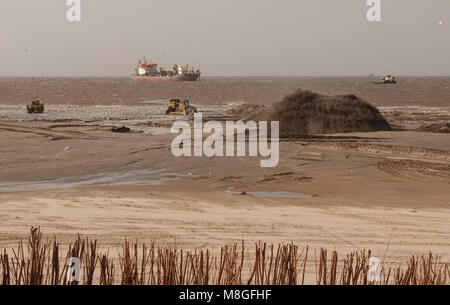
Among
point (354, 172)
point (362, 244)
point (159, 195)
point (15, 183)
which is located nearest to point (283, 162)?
point (354, 172)

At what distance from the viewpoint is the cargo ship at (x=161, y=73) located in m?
150

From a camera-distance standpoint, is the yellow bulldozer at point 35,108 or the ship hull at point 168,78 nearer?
the yellow bulldozer at point 35,108

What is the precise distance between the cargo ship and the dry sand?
433 feet

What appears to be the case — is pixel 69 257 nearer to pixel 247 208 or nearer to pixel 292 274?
pixel 292 274

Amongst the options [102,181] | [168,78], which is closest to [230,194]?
[102,181]

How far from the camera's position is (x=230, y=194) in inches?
441

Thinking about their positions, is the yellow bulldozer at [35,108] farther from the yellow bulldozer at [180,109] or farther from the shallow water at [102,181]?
the shallow water at [102,181]

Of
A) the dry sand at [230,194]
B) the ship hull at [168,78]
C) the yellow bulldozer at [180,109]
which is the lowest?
the dry sand at [230,194]

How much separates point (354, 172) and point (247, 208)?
487 cm

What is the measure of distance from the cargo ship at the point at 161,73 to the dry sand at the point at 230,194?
433 feet

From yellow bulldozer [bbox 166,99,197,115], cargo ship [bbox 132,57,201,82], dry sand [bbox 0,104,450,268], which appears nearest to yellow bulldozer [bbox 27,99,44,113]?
yellow bulldozer [bbox 166,99,197,115]

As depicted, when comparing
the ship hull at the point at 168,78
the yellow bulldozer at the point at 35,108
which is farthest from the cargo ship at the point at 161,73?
the yellow bulldozer at the point at 35,108

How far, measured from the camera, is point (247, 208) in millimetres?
9930
